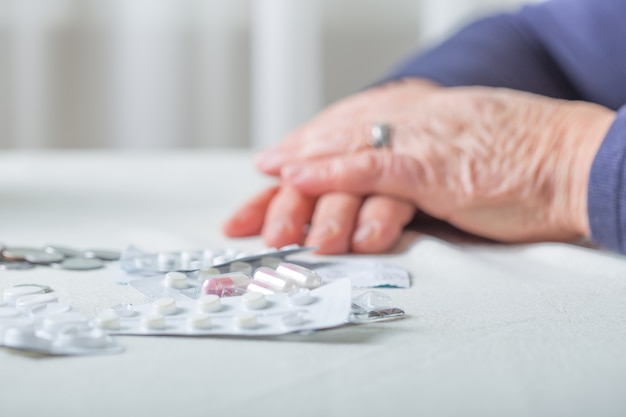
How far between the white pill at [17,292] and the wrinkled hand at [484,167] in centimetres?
35

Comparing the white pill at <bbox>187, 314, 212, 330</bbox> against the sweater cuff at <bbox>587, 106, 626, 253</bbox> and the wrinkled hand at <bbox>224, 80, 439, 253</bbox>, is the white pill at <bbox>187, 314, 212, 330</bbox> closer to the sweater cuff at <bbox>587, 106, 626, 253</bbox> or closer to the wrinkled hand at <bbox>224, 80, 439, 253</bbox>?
the wrinkled hand at <bbox>224, 80, 439, 253</bbox>

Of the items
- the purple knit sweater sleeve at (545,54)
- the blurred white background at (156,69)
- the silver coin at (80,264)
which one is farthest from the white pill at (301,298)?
the blurred white background at (156,69)

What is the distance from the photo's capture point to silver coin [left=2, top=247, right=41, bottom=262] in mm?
684

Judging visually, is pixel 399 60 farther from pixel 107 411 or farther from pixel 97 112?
pixel 107 411

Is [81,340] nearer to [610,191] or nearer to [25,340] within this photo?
[25,340]

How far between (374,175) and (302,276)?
0.30m

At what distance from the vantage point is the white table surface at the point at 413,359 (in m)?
0.36

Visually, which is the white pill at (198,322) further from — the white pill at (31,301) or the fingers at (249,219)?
the fingers at (249,219)

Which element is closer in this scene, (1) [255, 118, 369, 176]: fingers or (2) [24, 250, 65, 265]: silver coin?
(2) [24, 250, 65, 265]: silver coin

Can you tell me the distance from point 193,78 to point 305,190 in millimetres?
1659

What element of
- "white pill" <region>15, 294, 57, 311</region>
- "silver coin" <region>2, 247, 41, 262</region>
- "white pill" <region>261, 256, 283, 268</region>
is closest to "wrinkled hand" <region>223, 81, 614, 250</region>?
"white pill" <region>261, 256, 283, 268</region>

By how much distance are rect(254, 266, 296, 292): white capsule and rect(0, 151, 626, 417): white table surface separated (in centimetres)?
8

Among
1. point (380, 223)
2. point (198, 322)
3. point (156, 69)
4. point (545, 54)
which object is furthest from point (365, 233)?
point (156, 69)

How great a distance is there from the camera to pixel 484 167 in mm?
845
